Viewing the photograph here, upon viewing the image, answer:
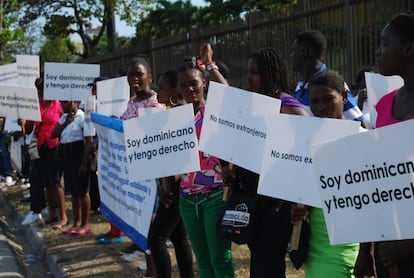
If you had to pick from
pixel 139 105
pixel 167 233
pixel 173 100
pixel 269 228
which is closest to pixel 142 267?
pixel 167 233

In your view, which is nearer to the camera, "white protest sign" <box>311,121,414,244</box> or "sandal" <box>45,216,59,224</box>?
"white protest sign" <box>311,121,414,244</box>

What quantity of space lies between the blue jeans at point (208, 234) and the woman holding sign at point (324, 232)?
745 mm

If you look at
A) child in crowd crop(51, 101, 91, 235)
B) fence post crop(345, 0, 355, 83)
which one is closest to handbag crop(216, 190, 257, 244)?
child in crowd crop(51, 101, 91, 235)

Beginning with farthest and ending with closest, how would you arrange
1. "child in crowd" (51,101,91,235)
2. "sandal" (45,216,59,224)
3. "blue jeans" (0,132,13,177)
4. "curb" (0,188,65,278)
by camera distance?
1. "blue jeans" (0,132,13,177)
2. "sandal" (45,216,59,224)
3. "child in crowd" (51,101,91,235)
4. "curb" (0,188,65,278)

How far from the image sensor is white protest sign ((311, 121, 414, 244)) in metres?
2.15

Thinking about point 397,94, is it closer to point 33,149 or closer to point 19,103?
point 33,149

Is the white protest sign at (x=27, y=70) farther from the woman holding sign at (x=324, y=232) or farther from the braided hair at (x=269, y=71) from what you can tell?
the woman holding sign at (x=324, y=232)

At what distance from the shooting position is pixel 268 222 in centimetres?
313

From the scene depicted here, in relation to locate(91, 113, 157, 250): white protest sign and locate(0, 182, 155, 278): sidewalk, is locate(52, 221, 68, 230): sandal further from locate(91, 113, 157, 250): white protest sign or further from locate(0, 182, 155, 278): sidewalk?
locate(91, 113, 157, 250): white protest sign

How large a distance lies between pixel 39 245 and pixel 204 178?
377cm

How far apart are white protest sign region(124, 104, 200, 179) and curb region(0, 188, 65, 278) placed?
221 centimetres

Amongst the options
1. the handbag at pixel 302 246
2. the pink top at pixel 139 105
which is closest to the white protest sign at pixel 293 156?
the handbag at pixel 302 246

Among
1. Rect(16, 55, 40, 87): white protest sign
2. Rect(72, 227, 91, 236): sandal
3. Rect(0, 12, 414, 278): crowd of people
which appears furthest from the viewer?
Rect(16, 55, 40, 87): white protest sign

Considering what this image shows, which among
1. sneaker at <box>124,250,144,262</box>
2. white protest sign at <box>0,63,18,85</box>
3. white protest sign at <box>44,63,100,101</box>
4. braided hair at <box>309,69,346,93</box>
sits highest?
white protest sign at <box>0,63,18,85</box>
